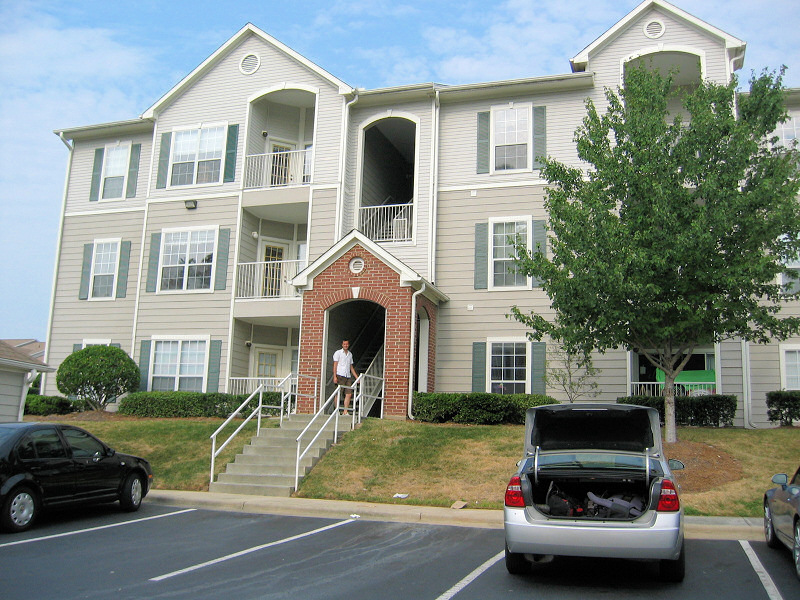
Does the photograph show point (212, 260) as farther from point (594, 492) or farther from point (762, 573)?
point (762, 573)

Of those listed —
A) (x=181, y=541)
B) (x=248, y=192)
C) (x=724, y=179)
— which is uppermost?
(x=248, y=192)

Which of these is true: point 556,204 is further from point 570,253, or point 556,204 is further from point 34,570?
point 34,570

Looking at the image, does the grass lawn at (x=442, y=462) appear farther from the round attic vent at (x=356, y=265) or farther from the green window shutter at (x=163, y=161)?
the green window shutter at (x=163, y=161)

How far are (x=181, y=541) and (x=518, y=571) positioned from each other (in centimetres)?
441

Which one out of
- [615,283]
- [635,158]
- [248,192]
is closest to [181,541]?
[615,283]

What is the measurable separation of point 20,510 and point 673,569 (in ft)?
26.4

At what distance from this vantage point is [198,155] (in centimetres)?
2234

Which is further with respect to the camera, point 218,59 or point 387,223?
point 218,59

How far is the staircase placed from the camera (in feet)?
43.7

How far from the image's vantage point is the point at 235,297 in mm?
20969

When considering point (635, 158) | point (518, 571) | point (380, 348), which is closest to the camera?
point (518, 571)

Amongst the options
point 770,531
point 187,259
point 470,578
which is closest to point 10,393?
point 187,259

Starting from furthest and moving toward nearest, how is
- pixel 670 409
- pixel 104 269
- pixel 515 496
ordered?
pixel 104 269 → pixel 670 409 → pixel 515 496

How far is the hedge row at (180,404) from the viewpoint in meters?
19.3
